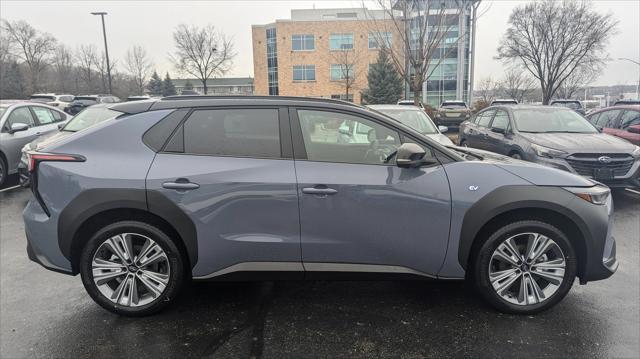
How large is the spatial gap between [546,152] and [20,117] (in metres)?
10.3

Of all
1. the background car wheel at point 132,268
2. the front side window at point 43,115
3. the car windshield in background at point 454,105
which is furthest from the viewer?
the car windshield in background at point 454,105

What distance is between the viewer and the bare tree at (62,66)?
175ft

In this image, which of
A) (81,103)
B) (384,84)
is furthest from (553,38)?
(81,103)

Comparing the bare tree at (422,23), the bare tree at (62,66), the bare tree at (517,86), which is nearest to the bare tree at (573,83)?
the bare tree at (517,86)

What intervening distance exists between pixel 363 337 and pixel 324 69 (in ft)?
157

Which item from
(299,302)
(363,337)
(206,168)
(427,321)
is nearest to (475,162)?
(427,321)

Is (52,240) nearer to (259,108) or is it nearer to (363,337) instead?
(259,108)

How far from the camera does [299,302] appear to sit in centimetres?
345

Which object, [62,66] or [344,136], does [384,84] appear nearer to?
[344,136]

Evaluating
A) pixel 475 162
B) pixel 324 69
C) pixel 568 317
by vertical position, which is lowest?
pixel 568 317

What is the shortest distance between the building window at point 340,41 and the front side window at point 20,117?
138 ft

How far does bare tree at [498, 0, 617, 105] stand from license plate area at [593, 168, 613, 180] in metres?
30.4

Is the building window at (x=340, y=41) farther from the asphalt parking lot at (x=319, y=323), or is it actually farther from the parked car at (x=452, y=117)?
the asphalt parking lot at (x=319, y=323)

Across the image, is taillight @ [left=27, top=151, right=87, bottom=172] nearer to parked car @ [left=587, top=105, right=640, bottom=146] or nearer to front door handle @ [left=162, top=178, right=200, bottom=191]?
front door handle @ [left=162, top=178, right=200, bottom=191]
